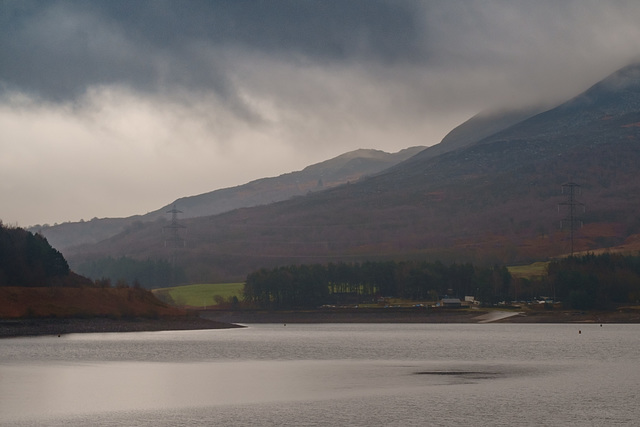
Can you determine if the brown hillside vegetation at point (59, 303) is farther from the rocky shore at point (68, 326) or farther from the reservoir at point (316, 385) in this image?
the reservoir at point (316, 385)

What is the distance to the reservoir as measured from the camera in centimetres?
7081

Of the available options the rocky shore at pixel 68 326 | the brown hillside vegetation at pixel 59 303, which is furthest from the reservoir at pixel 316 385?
the brown hillside vegetation at pixel 59 303

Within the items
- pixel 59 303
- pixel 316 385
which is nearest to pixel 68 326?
pixel 59 303

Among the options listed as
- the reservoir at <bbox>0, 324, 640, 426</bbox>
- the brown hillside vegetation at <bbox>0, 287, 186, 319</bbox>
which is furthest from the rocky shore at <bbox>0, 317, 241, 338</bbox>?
the reservoir at <bbox>0, 324, 640, 426</bbox>

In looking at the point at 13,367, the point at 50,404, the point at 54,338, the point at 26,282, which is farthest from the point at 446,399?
the point at 26,282

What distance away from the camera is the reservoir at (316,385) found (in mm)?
70812

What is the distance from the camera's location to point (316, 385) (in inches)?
3551

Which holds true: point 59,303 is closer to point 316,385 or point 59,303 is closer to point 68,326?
point 68,326

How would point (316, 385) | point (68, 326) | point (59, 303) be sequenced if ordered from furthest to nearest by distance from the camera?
point (59, 303)
point (68, 326)
point (316, 385)

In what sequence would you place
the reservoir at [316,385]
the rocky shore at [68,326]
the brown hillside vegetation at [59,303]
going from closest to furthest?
1. the reservoir at [316,385]
2. the rocky shore at [68,326]
3. the brown hillside vegetation at [59,303]

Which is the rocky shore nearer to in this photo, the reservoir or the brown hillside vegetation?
the brown hillside vegetation

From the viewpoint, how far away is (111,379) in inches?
3738

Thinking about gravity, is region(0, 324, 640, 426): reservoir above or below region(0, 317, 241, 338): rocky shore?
below

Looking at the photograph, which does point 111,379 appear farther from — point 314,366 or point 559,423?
point 559,423
